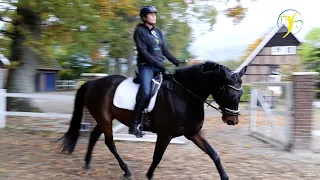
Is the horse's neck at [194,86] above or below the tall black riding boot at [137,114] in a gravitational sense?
above

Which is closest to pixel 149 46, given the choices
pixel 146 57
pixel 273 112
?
pixel 146 57

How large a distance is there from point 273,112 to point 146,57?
4555mm

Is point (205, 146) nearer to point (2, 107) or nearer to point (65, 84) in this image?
point (2, 107)

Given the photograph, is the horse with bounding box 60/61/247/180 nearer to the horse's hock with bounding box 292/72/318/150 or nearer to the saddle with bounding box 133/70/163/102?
the saddle with bounding box 133/70/163/102

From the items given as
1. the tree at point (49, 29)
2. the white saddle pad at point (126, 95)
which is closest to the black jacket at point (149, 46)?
the white saddle pad at point (126, 95)

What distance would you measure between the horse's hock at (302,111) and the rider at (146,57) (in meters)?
3.66

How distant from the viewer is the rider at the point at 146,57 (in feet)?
16.4

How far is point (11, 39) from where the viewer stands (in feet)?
41.0

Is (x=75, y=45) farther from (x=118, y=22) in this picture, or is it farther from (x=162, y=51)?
(x=162, y=51)

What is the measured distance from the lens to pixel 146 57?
4918mm

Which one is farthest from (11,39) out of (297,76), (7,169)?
(297,76)

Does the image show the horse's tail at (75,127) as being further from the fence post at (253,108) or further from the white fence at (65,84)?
the white fence at (65,84)

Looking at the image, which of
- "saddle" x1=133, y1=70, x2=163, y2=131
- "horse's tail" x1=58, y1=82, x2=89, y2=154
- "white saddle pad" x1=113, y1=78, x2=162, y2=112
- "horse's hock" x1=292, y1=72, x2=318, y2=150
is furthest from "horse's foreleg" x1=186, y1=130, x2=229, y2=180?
"horse's hock" x1=292, y1=72, x2=318, y2=150

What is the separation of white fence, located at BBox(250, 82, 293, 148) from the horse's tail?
14.9ft
